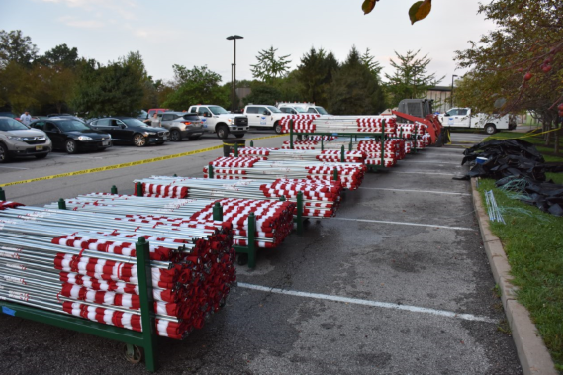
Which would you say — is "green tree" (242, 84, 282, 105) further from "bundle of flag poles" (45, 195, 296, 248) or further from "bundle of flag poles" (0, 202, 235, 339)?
"bundle of flag poles" (0, 202, 235, 339)

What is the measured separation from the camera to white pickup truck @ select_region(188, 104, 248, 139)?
94.1 feet

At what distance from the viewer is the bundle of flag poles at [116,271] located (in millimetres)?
3502

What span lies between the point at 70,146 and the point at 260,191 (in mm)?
16157

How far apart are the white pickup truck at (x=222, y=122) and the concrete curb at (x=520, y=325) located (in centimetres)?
2367

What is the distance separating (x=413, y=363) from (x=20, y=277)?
141 inches

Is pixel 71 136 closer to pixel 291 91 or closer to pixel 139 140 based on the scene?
pixel 139 140

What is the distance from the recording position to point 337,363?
12.3 ft

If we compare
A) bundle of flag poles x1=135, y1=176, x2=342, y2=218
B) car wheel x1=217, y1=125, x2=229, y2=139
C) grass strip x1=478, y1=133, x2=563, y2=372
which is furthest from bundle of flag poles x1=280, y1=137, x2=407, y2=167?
car wheel x1=217, y1=125, x2=229, y2=139

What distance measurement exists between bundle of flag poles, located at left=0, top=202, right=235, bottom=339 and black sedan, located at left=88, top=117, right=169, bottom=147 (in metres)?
20.5

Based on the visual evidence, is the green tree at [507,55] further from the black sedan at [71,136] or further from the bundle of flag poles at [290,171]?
the black sedan at [71,136]

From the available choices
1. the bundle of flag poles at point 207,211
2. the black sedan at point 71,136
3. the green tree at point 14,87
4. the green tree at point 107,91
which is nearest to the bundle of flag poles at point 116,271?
the bundle of flag poles at point 207,211

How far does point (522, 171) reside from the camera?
10.8 meters

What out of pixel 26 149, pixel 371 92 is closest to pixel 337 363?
pixel 26 149

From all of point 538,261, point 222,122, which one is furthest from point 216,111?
point 538,261
